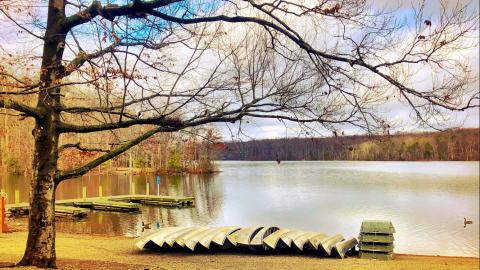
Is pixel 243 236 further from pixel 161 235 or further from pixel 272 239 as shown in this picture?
pixel 161 235

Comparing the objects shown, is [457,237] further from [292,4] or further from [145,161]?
[145,161]

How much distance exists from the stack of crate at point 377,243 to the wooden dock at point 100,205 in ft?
51.3

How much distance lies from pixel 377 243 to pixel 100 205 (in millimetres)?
19037

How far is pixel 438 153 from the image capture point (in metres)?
74.6

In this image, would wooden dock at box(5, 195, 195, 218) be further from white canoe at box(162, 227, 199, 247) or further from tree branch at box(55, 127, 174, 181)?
tree branch at box(55, 127, 174, 181)

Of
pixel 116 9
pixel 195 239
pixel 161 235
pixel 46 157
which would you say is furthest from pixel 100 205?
pixel 116 9

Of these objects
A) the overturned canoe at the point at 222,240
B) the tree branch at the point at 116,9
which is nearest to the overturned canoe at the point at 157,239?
the overturned canoe at the point at 222,240

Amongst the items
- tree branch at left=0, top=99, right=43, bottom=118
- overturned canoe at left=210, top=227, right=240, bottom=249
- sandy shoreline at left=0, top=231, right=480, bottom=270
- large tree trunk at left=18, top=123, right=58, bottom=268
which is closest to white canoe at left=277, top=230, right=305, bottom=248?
sandy shoreline at left=0, top=231, right=480, bottom=270

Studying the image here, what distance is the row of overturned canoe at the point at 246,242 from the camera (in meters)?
11.6

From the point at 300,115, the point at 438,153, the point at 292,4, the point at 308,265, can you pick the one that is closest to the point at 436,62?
the point at 292,4

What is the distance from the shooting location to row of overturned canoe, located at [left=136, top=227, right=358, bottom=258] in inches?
459

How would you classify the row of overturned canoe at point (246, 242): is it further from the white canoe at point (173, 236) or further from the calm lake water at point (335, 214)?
the calm lake water at point (335, 214)

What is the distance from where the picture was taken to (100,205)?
27.3 metres

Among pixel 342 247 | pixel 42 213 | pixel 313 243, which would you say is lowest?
pixel 342 247
